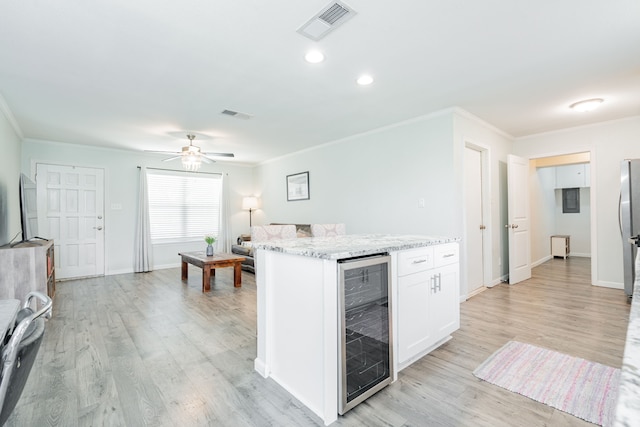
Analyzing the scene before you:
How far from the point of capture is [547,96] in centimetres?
334

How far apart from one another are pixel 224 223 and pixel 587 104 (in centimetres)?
652

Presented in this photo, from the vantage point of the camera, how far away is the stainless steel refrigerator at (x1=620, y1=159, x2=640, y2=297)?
12.0 feet

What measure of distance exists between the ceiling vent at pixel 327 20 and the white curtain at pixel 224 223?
17.9 feet

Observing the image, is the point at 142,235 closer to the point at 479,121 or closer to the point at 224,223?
the point at 224,223

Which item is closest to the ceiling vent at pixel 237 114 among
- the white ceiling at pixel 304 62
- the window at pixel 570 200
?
the white ceiling at pixel 304 62

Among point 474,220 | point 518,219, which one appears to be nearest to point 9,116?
point 474,220

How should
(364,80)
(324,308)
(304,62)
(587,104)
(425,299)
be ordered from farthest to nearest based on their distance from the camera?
Answer: (587,104)
(364,80)
(304,62)
(425,299)
(324,308)

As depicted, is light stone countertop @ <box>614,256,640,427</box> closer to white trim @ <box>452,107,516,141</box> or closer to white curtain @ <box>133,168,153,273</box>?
white trim @ <box>452,107,516,141</box>

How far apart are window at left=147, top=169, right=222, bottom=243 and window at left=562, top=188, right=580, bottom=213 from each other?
328 inches

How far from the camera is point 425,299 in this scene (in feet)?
7.41

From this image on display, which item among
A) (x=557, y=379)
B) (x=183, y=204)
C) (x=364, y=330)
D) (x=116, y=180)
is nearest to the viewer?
(x=364, y=330)

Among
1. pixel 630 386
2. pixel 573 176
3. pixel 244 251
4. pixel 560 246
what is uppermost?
pixel 573 176

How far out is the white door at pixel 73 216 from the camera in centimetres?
513

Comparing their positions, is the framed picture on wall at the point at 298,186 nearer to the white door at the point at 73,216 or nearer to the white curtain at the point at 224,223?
the white curtain at the point at 224,223
